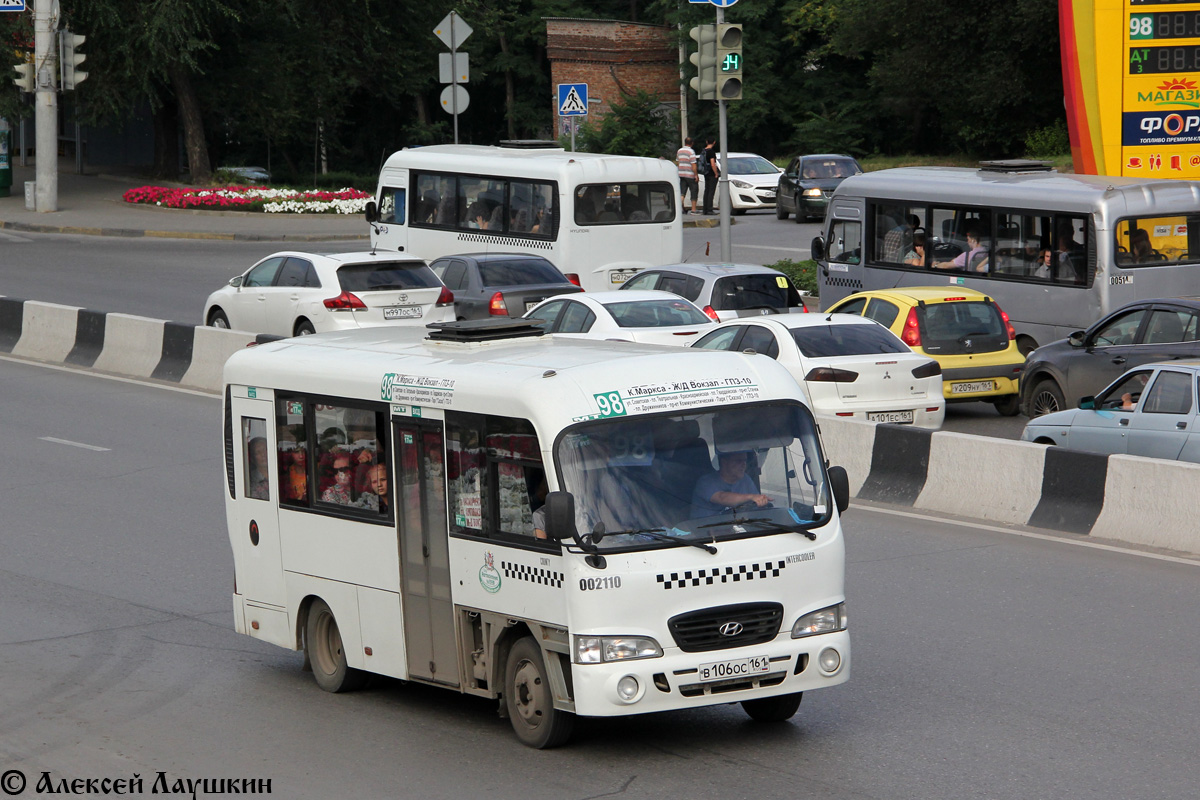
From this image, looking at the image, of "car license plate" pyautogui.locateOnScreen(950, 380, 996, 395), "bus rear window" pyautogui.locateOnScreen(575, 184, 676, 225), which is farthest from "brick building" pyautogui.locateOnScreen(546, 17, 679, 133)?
"car license plate" pyautogui.locateOnScreen(950, 380, 996, 395)

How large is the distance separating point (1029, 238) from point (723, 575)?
585 inches

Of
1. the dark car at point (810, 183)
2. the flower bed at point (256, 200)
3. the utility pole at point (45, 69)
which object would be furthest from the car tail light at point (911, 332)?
the utility pole at point (45, 69)

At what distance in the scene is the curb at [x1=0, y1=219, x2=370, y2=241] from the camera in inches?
1421

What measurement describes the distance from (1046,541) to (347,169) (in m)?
54.8

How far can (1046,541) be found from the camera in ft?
42.2

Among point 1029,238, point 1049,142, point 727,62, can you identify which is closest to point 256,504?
point 727,62

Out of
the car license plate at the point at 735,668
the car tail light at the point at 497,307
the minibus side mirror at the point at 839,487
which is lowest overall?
the car license plate at the point at 735,668

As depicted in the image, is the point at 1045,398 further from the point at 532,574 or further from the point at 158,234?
the point at 158,234

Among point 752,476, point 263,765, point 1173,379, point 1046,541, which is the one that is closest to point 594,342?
point 752,476

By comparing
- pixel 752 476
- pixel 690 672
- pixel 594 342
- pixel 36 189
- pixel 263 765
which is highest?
pixel 36 189

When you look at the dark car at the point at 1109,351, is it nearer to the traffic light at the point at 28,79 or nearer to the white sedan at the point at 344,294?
the white sedan at the point at 344,294

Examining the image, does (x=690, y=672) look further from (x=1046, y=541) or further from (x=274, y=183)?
(x=274, y=183)

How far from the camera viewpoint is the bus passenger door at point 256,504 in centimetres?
954

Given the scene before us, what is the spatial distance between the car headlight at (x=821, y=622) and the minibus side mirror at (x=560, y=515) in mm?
1222
